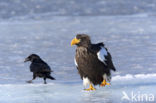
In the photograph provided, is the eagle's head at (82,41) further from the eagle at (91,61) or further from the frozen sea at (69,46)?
the frozen sea at (69,46)

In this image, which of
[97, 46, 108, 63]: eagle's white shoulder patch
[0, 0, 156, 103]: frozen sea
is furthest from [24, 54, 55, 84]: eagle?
[97, 46, 108, 63]: eagle's white shoulder patch

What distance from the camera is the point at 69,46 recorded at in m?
8.73

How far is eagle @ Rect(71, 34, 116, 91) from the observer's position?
497 cm

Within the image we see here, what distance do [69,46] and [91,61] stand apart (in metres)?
3.77

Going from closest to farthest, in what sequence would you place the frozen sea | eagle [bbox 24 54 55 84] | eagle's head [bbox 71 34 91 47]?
the frozen sea, eagle's head [bbox 71 34 91 47], eagle [bbox 24 54 55 84]

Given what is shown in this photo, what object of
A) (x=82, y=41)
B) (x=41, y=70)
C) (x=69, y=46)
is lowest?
(x=41, y=70)

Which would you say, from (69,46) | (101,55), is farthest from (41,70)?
(69,46)

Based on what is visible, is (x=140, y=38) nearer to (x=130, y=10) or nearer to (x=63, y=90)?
(x=63, y=90)

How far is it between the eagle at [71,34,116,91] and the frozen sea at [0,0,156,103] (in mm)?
148

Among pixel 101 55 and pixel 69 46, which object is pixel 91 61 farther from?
pixel 69 46

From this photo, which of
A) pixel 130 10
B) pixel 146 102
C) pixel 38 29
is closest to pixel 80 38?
pixel 146 102

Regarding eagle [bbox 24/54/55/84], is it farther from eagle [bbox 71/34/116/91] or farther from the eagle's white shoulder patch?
the eagle's white shoulder patch

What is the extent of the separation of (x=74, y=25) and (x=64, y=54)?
4.45 metres

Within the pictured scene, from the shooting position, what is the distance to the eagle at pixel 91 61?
16.3 feet
